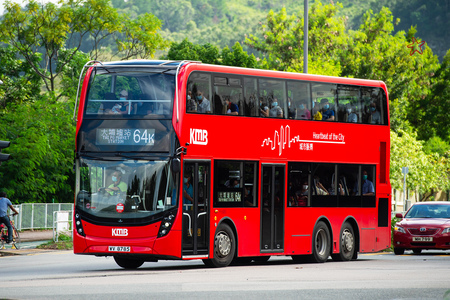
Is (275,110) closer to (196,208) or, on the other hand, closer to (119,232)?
(196,208)

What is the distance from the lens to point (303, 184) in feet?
70.1

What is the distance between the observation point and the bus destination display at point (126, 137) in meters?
18.0

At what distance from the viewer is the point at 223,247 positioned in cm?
1912

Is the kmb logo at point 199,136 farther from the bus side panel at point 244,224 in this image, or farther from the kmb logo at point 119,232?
the kmb logo at point 119,232

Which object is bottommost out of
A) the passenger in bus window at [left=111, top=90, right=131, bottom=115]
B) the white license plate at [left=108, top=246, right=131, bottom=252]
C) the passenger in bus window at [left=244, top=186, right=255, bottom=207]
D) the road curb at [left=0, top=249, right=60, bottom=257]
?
the road curb at [left=0, top=249, right=60, bottom=257]

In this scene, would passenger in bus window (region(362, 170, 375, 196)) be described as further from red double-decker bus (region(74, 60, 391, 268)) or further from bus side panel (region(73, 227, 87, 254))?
bus side panel (region(73, 227, 87, 254))

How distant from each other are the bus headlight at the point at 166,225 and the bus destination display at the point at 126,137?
1.53m

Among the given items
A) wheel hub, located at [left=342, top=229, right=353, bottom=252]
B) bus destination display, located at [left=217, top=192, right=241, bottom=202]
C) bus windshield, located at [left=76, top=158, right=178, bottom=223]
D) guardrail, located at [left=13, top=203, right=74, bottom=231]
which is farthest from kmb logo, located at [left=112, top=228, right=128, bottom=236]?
guardrail, located at [left=13, top=203, right=74, bottom=231]

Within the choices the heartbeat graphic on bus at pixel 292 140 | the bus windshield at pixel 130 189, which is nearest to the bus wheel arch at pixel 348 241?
the heartbeat graphic on bus at pixel 292 140

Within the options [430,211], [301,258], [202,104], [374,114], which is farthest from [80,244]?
[430,211]

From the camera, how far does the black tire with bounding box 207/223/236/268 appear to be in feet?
62.2

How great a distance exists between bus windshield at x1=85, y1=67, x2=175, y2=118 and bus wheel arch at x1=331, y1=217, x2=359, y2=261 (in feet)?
22.7

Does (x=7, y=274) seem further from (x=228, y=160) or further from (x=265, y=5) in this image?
(x=265, y=5)

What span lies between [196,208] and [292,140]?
12.2ft
